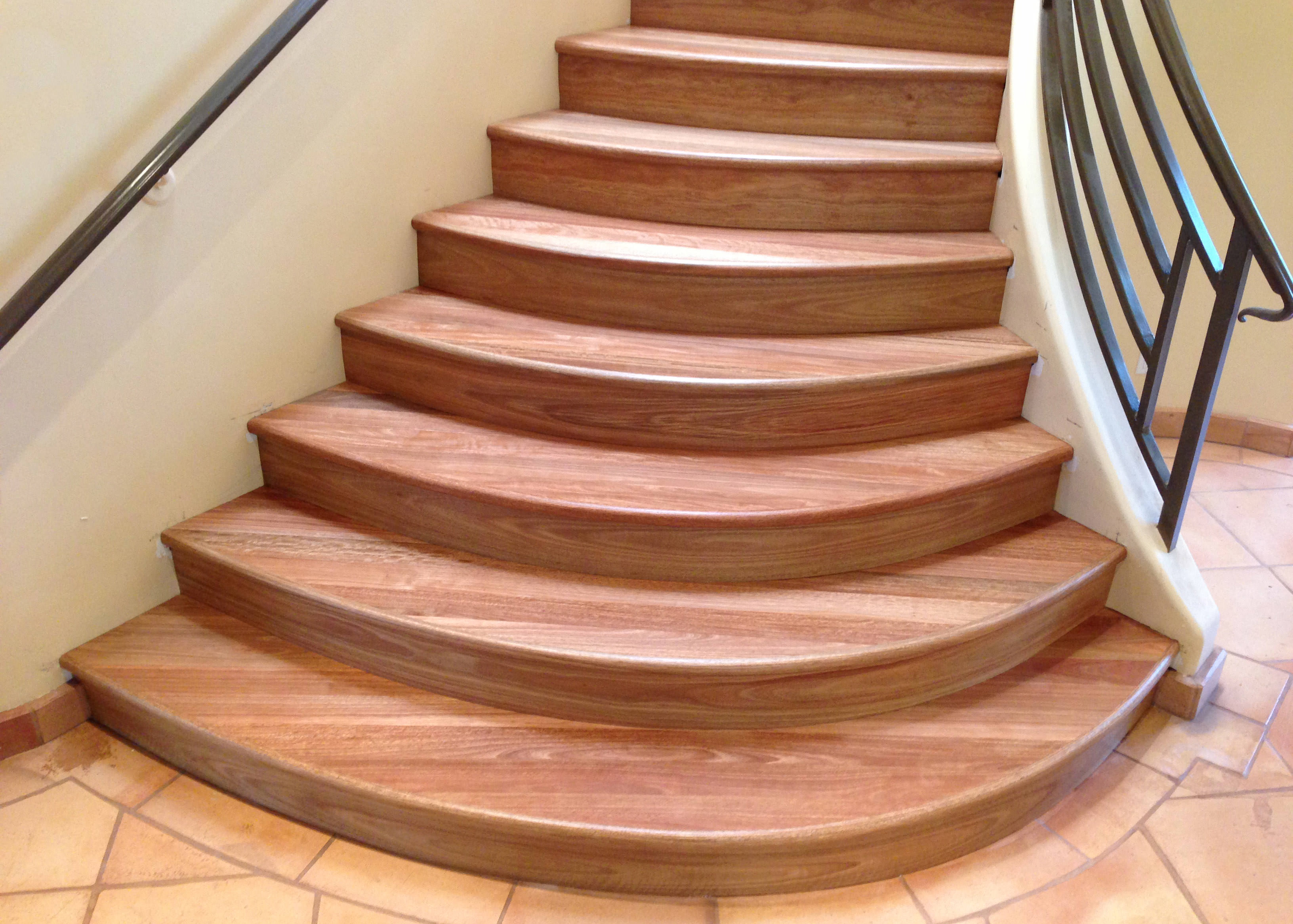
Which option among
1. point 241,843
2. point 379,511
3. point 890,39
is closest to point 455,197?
point 379,511

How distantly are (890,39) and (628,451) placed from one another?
166cm

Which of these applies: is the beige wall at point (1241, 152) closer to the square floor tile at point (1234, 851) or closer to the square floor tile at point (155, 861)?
the square floor tile at point (1234, 851)

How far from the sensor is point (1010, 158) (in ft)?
7.97

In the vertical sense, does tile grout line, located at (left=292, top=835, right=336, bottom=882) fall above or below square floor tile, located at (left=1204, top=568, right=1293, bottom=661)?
below

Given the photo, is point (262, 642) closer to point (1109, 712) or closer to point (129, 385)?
point (129, 385)

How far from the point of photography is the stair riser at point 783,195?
2486 mm

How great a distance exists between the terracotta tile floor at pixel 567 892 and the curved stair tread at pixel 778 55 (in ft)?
5.77

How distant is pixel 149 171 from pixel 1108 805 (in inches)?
87.0

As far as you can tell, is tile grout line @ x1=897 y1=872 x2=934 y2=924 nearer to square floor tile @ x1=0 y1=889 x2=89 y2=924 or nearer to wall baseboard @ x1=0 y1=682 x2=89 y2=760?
square floor tile @ x1=0 y1=889 x2=89 y2=924

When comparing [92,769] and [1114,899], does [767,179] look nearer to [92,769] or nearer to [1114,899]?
[1114,899]

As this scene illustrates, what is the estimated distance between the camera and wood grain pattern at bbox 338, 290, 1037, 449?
2.14 metres

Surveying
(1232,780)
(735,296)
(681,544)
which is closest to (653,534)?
(681,544)

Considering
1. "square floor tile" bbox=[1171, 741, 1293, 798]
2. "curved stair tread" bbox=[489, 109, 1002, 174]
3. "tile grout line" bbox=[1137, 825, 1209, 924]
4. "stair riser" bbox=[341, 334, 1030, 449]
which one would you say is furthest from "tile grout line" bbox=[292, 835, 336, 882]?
"curved stair tread" bbox=[489, 109, 1002, 174]

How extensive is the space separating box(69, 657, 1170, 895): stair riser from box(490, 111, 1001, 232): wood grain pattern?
4.59 ft
